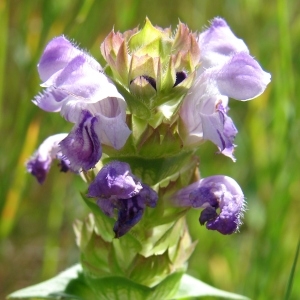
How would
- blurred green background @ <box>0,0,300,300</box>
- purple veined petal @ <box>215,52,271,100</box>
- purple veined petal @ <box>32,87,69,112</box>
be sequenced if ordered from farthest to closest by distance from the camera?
blurred green background @ <box>0,0,300,300</box>, purple veined petal @ <box>32,87,69,112</box>, purple veined petal @ <box>215,52,271,100</box>

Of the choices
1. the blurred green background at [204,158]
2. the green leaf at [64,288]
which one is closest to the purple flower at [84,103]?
the green leaf at [64,288]

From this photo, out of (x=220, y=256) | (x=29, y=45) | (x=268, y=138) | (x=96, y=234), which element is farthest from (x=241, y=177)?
(x=96, y=234)

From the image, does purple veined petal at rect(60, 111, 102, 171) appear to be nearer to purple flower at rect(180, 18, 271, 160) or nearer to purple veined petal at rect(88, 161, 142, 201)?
purple veined petal at rect(88, 161, 142, 201)

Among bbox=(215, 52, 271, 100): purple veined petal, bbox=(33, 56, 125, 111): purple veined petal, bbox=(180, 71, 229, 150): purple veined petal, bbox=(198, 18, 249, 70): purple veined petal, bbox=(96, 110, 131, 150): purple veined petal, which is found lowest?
bbox=(96, 110, 131, 150): purple veined petal

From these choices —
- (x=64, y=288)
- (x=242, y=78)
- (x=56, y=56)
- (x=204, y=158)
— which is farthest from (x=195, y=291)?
(x=204, y=158)

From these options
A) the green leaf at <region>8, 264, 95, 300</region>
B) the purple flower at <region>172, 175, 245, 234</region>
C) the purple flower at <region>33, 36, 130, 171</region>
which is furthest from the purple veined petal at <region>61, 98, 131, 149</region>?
the green leaf at <region>8, 264, 95, 300</region>

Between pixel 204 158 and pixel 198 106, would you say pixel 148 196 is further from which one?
pixel 204 158

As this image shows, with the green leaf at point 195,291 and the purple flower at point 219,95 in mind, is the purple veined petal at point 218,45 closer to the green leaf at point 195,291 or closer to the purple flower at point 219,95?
the purple flower at point 219,95

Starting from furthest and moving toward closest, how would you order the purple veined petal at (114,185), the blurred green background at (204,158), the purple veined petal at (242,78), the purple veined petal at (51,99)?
1. the blurred green background at (204,158)
2. the purple veined petal at (51,99)
3. the purple veined petal at (242,78)
4. the purple veined petal at (114,185)
